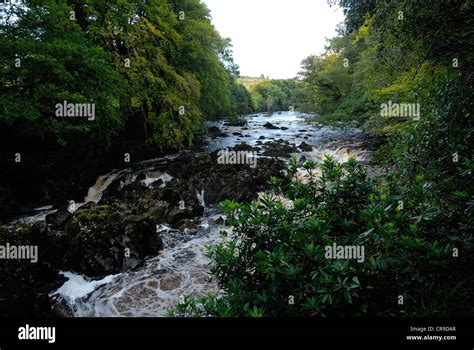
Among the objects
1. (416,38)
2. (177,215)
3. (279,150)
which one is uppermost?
(416,38)

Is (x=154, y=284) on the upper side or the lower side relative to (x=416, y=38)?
lower

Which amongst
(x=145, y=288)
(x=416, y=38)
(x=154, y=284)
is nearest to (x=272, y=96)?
(x=416, y=38)

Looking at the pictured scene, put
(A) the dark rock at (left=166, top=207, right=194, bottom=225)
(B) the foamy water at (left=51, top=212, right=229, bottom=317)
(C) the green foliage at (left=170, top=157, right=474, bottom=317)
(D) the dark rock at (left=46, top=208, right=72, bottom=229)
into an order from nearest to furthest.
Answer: (C) the green foliage at (left=170, top=157, right=474, bottom=317)
(B) the foamy water at (left=51, top=212, right=229, bottom=317)
(D) the dark rock at (left=46, top=208, right=72, bottom=229)
(A) the dark rock at (left=166, top=207, right=194, bottom=225)

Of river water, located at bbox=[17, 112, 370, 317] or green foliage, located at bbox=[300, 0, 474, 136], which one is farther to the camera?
river water, located at bbox=[17, 112, 370, 317]

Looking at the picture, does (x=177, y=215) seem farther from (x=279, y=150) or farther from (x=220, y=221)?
(x=279, y=150)

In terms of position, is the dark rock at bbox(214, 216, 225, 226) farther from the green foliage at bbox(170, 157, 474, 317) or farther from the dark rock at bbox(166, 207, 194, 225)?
the green foliage at bbox(170, 157, 474, 317)

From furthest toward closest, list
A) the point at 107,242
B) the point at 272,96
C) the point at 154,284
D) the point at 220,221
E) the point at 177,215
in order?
the point at 272,96
the point at 220,221
the point at 177,215
the point at 107,242
the point at 154,284

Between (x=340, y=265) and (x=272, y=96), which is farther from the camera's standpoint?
(x=272, y=96)

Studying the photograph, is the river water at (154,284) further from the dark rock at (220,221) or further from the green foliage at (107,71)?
the green foliage at (107,71)

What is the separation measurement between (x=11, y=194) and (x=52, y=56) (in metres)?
5.97

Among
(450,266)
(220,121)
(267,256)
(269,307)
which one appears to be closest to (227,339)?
(269,307)

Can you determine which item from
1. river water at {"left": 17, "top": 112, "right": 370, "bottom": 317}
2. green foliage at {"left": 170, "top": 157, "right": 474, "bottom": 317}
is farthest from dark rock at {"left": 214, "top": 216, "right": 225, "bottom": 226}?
green foliage at {"left": 170, "top": 157, "right": 474, "bottom": 317}

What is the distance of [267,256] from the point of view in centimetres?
259

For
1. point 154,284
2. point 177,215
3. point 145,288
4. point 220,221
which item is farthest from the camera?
point 220,221
